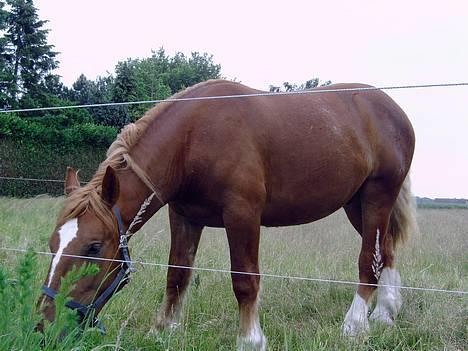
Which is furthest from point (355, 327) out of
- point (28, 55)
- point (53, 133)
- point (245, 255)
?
point (28, 55)

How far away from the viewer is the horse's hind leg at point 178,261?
359 cm

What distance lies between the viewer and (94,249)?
8.80ft

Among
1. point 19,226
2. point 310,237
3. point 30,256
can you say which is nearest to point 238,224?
point 30,256

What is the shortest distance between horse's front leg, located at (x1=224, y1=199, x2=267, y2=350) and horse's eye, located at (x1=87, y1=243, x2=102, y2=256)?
34.6 inches

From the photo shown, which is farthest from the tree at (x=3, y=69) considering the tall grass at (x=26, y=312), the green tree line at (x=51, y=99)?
Result: the tall grass at (x=26, y=312)

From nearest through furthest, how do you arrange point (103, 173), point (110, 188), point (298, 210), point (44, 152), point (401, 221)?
point (110, 188) < point (103, 173) < point (298, 210) < point (401, 221) < point (44, 152)

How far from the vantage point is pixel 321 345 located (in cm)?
280

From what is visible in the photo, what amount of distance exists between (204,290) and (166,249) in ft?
5.76

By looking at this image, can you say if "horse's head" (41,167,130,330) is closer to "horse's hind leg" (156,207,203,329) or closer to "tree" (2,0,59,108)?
"horse's hind leg" (156,207,203,329)

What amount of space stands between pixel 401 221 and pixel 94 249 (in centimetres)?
302

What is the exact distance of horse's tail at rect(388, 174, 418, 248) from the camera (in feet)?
15.1

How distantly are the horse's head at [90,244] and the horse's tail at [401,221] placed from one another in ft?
9.05

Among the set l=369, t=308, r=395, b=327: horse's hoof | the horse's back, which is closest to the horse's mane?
the horse's back

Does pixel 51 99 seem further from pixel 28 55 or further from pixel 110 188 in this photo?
pixel 110 188
